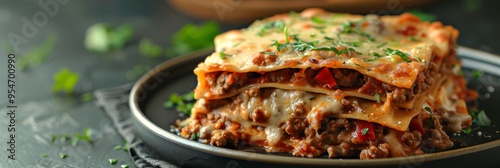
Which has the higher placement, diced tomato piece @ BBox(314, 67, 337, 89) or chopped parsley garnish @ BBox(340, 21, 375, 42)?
chopped parsley garnish @ BBox(340, 21, 375, 42)

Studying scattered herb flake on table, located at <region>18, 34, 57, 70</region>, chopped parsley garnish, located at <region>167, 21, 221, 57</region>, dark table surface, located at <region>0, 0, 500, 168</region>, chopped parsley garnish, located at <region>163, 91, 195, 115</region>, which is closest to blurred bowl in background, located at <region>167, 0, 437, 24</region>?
dark table surface, located at <region>0, 0, 500, 168</region>

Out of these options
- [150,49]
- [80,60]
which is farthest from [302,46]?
[80,60]

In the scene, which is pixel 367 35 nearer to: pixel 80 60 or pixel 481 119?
pixel 481 119

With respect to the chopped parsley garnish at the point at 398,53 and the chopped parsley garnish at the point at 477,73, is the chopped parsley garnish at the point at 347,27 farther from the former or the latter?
the chopped parsley garnish at the point at 477,73

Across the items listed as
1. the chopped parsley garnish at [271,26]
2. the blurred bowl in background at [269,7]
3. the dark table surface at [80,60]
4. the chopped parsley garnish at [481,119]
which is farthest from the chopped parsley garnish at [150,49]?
the chopped parsley garnish at [481,119]

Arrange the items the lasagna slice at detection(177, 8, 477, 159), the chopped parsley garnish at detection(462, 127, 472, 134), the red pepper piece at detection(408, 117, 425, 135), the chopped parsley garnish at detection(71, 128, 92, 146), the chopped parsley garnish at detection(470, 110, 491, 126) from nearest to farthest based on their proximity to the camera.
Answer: the lasagna slice at detection(177, 8, 477, 159) < the red pepper piece at detection(408, 117, 425, 135) < the chopped parsley garnish at detection(462, 127, 472, 134) < the chopped parsley garnish at detection(470, 110, 491, 126) < the chopped parsley garnish at detection(71, 128, 92, 146)

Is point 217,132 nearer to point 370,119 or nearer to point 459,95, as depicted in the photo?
point 370,119

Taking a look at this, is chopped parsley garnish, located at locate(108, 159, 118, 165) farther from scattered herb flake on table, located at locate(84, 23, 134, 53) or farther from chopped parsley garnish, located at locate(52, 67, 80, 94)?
scattered herb flake on table, located at locate(84, 23, 134, 53)
